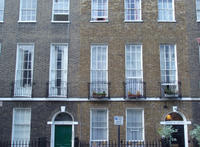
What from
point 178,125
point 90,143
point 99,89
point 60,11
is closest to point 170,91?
point 178,125

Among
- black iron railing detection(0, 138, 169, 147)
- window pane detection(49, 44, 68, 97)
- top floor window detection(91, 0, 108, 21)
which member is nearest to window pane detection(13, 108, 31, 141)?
black iron railing detection(0, 138, 169, 147)

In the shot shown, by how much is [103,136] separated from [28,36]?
8463 millimetres

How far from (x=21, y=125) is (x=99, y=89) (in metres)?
5.59

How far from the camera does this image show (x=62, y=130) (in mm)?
15555

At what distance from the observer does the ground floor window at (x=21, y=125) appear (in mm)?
15469

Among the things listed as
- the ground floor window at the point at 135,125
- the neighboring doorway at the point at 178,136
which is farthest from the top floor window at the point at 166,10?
the neighboring doorway at the point at 178,136

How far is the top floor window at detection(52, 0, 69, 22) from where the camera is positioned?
55.6ft

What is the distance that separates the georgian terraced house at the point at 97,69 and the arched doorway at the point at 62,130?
0.06 meters

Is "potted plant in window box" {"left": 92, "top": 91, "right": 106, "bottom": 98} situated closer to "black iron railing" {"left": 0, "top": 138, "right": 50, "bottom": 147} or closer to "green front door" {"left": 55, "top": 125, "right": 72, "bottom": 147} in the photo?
"green front door" {"left": 55, "top": 125, "right": 72, "bottom": 147}

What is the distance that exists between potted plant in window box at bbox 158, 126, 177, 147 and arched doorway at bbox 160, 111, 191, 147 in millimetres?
413

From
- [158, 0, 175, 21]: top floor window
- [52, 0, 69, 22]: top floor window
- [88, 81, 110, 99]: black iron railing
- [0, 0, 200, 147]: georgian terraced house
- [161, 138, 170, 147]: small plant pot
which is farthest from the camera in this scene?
[52, 0, 69, 22]: top floor window

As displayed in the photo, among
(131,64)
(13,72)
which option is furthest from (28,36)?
(131,64)

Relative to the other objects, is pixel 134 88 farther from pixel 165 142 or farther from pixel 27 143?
pixel 27 143

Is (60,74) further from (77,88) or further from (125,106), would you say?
(125,106)
